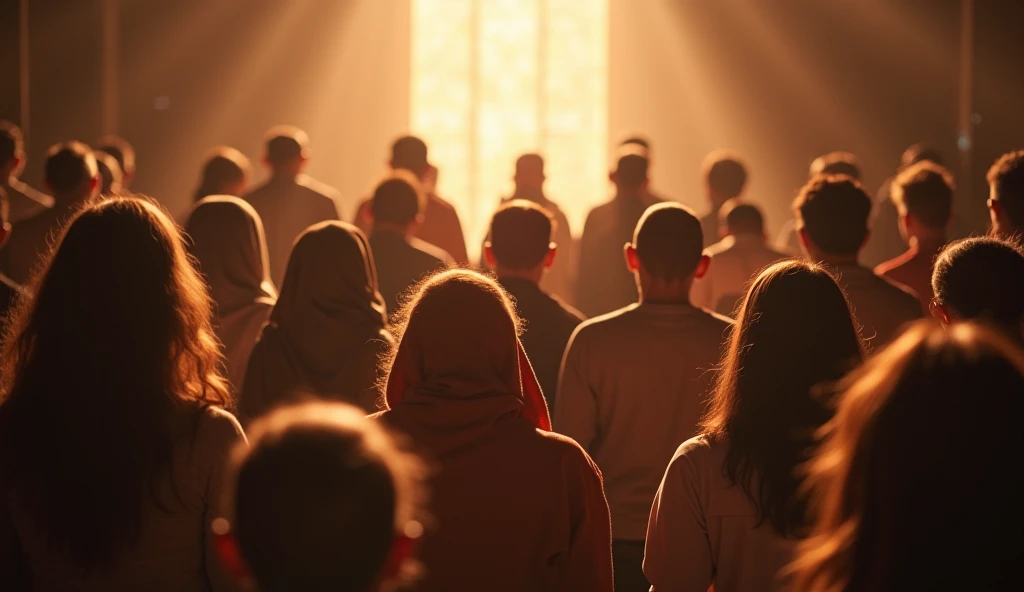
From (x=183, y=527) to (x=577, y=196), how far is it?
14399 mm

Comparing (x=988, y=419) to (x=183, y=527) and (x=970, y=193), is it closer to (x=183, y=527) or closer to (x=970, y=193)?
(x=183, y=527)

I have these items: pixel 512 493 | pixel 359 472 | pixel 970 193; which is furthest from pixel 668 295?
pixel 970 193

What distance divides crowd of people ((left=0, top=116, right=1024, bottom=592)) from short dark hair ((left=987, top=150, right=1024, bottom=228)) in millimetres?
13

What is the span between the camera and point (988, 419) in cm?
184

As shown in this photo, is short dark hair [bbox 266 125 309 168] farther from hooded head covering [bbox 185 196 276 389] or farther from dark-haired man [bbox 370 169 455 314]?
hooded head covering [bbox 185 196 276 389]

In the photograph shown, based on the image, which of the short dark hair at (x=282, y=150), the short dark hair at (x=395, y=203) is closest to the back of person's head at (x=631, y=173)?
the short dark hair at (x=395, y=203)

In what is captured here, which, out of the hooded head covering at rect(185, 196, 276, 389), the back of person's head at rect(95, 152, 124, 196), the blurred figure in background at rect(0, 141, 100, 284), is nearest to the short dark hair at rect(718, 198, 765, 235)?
the hooded head covering at rect(185, 196, 276, 389)

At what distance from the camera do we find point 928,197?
5.89 meters

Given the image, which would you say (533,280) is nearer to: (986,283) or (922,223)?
(922,223)

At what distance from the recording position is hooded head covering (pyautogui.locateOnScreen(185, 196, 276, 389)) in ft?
17.0

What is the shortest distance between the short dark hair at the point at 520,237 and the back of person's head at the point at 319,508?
3.55 metres

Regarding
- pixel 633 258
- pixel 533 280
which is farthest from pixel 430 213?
pixel 633 258

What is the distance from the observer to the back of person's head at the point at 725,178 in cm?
862

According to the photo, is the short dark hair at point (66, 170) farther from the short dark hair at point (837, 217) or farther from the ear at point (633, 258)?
the short dark hair at point (837, 217)
